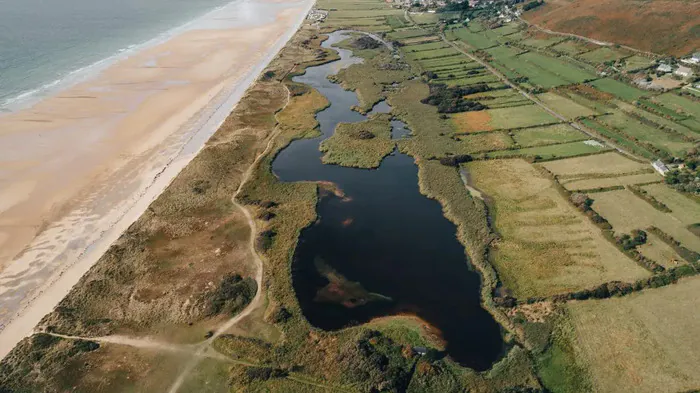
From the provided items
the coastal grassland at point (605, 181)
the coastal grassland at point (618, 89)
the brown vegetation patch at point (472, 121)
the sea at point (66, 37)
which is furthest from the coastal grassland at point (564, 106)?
the sea at point (66, 37)

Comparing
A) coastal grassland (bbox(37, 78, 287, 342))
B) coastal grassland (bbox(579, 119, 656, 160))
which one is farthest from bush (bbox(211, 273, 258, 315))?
coastal grassland (bbox(579, 119, 656, 160))

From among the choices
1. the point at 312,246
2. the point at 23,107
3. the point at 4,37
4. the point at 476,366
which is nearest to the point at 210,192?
the point at 312,246

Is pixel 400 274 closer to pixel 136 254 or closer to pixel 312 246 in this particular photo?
pixel 312 246

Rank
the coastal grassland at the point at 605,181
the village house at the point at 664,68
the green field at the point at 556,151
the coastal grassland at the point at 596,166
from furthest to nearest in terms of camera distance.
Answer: the village house at the point at 664,68, the green field at the point at 556,151, the coastal grassland at the point at 596,166, the coastal grassland at the point at 605,181

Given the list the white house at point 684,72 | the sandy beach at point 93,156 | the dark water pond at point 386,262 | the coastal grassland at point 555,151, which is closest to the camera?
the dark water pond at point 386,262

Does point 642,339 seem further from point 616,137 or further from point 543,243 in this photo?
point 616,137

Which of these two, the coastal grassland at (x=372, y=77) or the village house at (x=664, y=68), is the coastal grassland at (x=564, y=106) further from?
the coastal grassland at (x=372, y=77)
